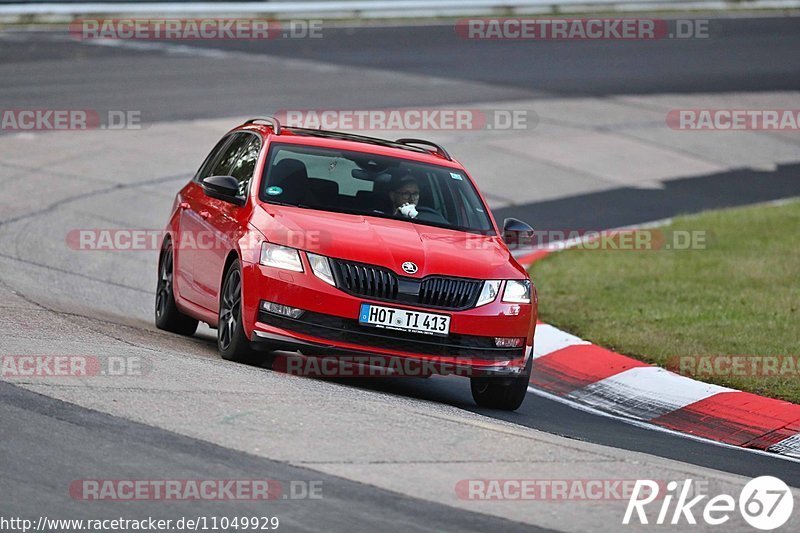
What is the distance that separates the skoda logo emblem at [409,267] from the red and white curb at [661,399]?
200cm

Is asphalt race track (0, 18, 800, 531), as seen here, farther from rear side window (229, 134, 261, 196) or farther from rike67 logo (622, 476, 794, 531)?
rear side window (229, 134, 261, 196)

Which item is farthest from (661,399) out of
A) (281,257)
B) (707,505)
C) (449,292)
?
(707,505)

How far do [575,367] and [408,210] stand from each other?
2177 mm

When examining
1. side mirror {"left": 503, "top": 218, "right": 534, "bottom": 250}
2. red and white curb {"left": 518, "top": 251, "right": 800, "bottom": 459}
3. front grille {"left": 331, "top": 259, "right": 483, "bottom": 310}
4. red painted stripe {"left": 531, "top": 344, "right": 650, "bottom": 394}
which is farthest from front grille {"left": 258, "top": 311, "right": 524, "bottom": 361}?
red painted stripe {"left": 531, "top": 344, "right": 650, "bottom": 394}

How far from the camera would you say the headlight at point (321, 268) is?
8.83 meters

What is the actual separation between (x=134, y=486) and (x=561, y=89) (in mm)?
20753

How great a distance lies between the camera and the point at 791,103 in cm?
2620

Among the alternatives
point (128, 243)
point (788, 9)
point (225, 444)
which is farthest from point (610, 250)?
point (788, 9)

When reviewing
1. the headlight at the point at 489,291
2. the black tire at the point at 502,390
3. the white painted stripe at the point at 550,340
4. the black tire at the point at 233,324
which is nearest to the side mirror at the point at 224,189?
the black tire at the point at 233,324

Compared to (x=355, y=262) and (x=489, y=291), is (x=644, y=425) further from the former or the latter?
(x=355, y=262)

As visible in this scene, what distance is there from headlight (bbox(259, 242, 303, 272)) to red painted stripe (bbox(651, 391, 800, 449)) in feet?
8.96

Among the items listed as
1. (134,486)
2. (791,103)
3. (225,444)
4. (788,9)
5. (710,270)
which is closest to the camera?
(134,486)

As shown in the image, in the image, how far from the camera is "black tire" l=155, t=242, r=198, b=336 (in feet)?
36.2

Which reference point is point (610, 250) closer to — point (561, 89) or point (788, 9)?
point (561, 89)
